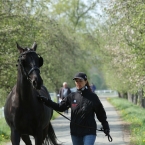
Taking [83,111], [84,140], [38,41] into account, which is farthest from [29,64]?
[38,41]

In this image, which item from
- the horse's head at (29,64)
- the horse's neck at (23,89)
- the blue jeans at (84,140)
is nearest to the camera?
the blue jeans at (84,140)

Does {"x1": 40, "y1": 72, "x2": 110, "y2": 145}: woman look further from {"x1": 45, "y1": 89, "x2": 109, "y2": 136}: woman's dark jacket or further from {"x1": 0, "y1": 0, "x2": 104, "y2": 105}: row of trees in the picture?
{"x1": 0, "y1": 0, "x2": 104, "y2": 105}: row of trees

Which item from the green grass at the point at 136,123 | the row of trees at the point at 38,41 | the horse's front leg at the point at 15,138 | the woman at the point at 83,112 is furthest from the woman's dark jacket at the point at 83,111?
the row of trees at the point at 38,41

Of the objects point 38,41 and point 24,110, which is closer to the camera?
point 24,110

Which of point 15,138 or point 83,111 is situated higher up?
point 83,111

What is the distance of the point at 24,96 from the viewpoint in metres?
8.94

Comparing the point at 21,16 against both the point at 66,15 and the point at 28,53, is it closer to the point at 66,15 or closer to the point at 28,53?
the point at 28,53

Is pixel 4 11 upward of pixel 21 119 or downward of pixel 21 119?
upward

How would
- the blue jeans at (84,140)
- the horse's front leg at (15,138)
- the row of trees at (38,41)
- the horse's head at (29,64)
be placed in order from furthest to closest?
the row of trees at (38,41), the horse's front leg at (15,138), the horse's head at (29,64), the blue jeans at (84,140)

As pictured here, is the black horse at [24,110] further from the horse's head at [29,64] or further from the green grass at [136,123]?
the green grass at [136,123]

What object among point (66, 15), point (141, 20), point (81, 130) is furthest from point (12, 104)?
point (66, 15)

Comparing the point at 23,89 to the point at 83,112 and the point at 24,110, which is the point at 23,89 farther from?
the point at 83,112

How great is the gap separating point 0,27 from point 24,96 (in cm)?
1016

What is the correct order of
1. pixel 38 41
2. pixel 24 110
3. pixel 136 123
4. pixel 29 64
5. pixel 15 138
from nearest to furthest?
pixel 29 64, pixel 15 138, pixel 24 110, pixel 136 123, pixel 38 41
